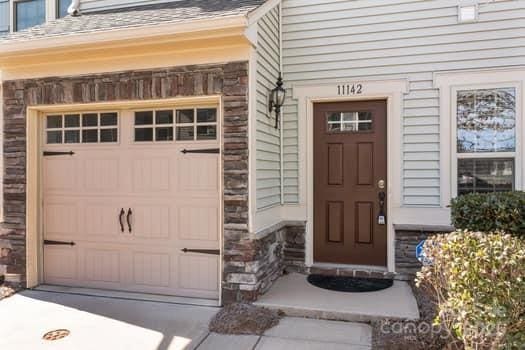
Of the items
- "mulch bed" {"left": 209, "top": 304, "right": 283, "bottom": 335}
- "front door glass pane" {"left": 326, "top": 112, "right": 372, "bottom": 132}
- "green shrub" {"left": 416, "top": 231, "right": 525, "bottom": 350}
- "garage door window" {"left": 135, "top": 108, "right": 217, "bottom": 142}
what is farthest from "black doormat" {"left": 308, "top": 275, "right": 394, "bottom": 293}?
"garage door window" {"left": 135, "top": 108, "right": 217, "bottom": 142}

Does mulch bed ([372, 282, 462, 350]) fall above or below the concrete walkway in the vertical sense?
above

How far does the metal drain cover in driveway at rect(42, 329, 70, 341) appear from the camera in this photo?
10.6ft

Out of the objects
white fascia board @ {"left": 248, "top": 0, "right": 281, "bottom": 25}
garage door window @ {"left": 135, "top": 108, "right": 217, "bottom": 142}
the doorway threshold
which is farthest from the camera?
garage door window @ {"left": 135, "top": 108, "right": 217, "bottom": 142}

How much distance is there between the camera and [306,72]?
4.85 meters

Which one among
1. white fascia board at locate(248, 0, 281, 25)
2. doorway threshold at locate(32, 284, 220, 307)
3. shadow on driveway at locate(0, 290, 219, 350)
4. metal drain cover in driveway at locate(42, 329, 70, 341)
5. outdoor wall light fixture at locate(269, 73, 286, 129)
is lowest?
metal drain cover in driveway at locate(42, 329, 70, 341)

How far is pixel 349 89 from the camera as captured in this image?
4.68 meters

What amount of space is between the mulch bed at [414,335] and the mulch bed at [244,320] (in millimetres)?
900

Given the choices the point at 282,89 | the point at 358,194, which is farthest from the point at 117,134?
the point at 358,194

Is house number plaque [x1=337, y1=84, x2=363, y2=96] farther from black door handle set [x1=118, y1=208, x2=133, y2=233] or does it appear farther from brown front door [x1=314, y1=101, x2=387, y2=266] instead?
black door handle set [x1=118, y1=208, x2=133, y2=233]

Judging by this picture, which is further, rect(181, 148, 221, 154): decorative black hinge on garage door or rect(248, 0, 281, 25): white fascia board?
rect(181, 148, 221, 154): decorative black hinge on garage door

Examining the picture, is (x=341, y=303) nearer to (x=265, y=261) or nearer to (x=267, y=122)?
(x=265, y=261)

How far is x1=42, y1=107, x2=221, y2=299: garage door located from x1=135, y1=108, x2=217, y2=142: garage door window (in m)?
0.01

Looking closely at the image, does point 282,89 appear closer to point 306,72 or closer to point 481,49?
point 306,72

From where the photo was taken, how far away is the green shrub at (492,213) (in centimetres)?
332
